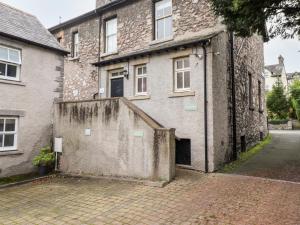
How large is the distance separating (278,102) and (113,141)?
3225 cm

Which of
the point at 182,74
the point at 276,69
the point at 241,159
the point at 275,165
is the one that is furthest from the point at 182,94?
the point at 276,69

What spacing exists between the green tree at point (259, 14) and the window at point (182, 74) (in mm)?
2860

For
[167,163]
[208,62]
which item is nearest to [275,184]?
[167,163]

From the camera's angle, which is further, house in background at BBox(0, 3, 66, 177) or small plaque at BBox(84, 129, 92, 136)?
small plaque at BBox(84, 129, 92, 136)

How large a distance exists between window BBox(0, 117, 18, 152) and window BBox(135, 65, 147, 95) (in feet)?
18.1

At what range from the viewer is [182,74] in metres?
10.6

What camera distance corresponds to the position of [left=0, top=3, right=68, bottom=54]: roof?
1008cm

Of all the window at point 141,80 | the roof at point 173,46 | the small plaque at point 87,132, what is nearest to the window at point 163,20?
the roof at point 173,46

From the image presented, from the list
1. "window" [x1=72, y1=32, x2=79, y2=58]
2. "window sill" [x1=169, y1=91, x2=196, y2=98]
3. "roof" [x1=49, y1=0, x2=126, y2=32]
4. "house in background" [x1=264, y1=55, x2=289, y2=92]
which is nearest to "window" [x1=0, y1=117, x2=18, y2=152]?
"window sill" [x1=169, y1=91, x2=196, y2=98]

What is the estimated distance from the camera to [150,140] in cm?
847

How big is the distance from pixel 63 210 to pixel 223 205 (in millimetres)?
3960

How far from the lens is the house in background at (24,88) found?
977 cm

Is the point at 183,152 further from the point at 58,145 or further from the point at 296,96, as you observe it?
the point at 296,96

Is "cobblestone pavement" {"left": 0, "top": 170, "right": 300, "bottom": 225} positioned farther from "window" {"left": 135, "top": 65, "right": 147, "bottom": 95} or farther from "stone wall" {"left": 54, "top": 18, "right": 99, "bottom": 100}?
"stone wall" {"left": 54, "top": 18, "right": 99, "bottom": 100}
